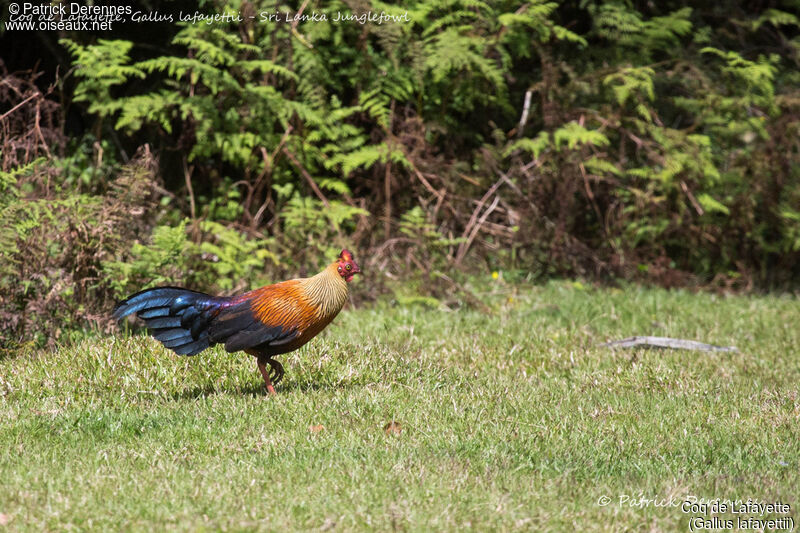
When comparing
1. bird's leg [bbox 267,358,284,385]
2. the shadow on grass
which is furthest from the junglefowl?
the shadow on grass

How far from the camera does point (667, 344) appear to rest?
783cm

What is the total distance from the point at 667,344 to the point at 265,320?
3.77 metres

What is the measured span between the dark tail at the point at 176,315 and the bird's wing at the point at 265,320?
0.08 metres

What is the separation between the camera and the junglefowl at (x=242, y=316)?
575 centimetres

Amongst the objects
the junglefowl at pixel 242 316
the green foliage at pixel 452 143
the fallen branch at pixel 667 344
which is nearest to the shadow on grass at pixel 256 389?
the junglefowl at pixel 242 316

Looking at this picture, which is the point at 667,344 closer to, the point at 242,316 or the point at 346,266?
the point at 346,266

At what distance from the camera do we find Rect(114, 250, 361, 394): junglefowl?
5750mm

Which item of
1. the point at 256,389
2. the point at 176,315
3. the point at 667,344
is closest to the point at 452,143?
the point at 667,344

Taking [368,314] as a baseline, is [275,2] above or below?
above

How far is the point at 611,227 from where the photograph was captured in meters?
11.2

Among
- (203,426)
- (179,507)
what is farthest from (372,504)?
(203,426)

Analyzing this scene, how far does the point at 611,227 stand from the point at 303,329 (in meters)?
6.36

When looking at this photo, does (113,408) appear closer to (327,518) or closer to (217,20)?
(327,518)

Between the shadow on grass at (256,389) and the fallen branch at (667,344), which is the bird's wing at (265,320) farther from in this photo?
the fallen branch at (667,344)
